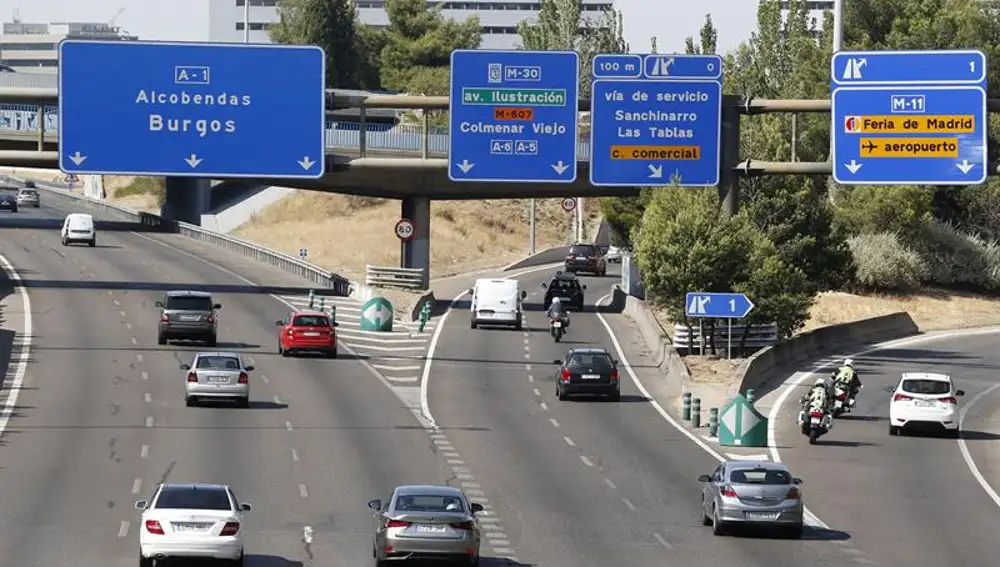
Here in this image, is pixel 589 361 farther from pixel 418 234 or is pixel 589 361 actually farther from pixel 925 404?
pixel 418 234

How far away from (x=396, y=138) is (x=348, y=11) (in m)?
86.1

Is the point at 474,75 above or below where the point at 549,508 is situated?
above

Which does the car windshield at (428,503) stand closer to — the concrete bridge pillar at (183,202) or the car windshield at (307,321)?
the car windshield at (307,321)

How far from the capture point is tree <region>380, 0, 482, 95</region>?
18650cm

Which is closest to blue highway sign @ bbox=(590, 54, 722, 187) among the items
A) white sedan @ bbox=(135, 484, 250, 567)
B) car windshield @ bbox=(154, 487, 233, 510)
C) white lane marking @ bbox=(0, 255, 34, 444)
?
white lane marking @ bbox=(0, 255, 34, 444)

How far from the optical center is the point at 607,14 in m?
140

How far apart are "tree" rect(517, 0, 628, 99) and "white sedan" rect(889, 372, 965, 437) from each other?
83841mm

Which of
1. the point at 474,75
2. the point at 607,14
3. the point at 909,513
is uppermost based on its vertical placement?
the point at 607,14

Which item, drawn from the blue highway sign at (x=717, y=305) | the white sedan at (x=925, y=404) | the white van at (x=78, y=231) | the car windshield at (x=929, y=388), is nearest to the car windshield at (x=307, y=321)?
the blue highway sign at (x=717, y=305)

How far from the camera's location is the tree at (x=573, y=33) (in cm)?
13412

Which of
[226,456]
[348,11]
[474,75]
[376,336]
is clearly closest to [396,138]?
[376,336]

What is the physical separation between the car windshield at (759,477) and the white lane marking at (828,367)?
88.0 inches

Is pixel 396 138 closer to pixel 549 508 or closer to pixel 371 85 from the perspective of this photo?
pixel 549 508

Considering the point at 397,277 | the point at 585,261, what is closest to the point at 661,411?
the point at 397,277
